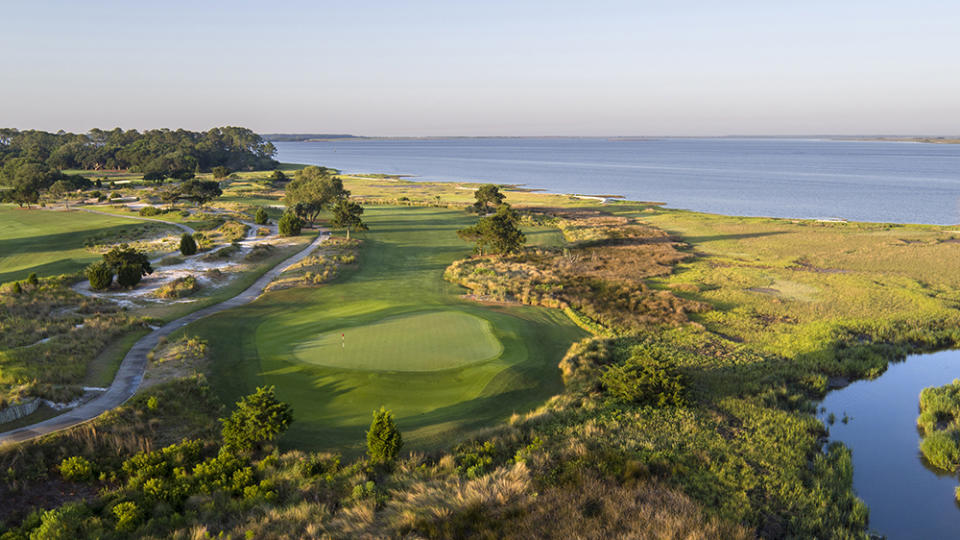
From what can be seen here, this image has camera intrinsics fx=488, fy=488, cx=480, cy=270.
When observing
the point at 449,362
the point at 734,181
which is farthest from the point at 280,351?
the point at 734,181

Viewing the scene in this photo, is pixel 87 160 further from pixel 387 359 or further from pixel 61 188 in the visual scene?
pixel 387 359

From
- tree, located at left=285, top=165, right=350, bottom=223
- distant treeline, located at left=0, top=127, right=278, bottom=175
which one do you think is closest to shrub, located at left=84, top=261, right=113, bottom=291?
tree, located at left=285, top=165, right=350, bottom=223

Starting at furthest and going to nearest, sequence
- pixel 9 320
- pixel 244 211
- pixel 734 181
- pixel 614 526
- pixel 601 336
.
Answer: pixel 734 181 → pixel 244 211 → pixel 601 336 → pixel 9 320 → pixel 614 526

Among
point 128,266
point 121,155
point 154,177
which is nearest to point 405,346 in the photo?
point 128,266

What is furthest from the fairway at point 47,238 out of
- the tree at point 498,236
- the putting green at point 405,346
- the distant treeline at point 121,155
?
the distant treeline at point 121,155

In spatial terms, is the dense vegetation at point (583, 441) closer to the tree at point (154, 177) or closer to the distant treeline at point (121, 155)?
the tree at point (154, 177)

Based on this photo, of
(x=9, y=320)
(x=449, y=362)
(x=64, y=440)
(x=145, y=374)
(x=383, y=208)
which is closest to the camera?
(x=64, y=440)

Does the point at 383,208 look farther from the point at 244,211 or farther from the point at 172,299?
the point at 172,299
